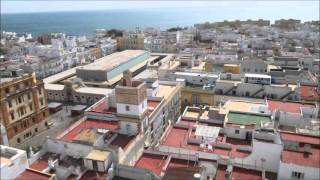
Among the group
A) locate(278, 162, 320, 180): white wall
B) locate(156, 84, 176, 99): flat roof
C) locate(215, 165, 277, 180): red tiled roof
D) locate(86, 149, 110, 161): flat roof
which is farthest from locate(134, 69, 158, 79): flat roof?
locate(278, 162, 320, 180): white wall

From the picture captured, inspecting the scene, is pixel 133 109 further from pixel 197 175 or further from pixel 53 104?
pixel 53 104

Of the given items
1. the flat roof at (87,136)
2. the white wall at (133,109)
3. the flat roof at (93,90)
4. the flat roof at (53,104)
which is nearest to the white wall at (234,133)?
the white wall at (133,109)

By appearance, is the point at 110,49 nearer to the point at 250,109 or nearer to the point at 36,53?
the point at 36,53

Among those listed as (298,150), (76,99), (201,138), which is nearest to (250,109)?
(201,138)

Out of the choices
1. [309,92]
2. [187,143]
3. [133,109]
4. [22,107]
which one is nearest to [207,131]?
[187,143]

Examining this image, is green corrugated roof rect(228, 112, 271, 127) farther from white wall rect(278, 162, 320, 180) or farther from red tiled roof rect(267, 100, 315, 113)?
white wall rect(278, 162, 320, 180)
